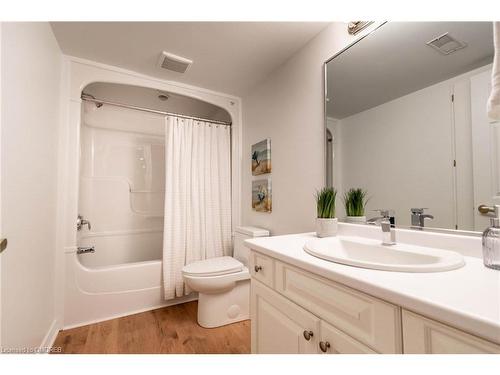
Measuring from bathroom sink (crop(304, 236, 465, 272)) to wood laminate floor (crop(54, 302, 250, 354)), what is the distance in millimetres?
969

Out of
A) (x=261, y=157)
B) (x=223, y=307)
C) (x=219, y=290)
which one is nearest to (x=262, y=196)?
(x=261, y=157)

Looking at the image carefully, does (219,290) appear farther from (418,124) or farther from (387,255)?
(418,124)

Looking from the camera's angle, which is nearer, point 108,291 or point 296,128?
point 296,128

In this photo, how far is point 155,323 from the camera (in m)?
1.74

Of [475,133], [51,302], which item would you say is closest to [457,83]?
[475,133]

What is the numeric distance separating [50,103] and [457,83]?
2185mm

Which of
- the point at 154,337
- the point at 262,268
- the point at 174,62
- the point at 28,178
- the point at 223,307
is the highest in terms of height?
the point at 174,62

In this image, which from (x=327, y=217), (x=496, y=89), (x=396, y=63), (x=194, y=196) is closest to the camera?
(x=496, y=89)

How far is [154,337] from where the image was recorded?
5.14 ft

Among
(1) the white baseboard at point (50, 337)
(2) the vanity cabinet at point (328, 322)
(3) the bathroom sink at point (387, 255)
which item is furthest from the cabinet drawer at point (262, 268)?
(1) the white baseboard at point (50, 337)

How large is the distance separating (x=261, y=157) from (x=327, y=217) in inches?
38.4

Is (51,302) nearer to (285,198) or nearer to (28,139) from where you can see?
(28,139)

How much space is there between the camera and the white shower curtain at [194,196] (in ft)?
6.59

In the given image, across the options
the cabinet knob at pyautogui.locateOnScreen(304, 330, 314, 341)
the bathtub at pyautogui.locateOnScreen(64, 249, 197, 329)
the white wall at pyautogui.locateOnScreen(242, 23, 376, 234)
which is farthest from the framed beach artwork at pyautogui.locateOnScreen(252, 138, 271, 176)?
the cabinet knob at pyautogui.locateOnScreen(304, 330, 314, 341)
